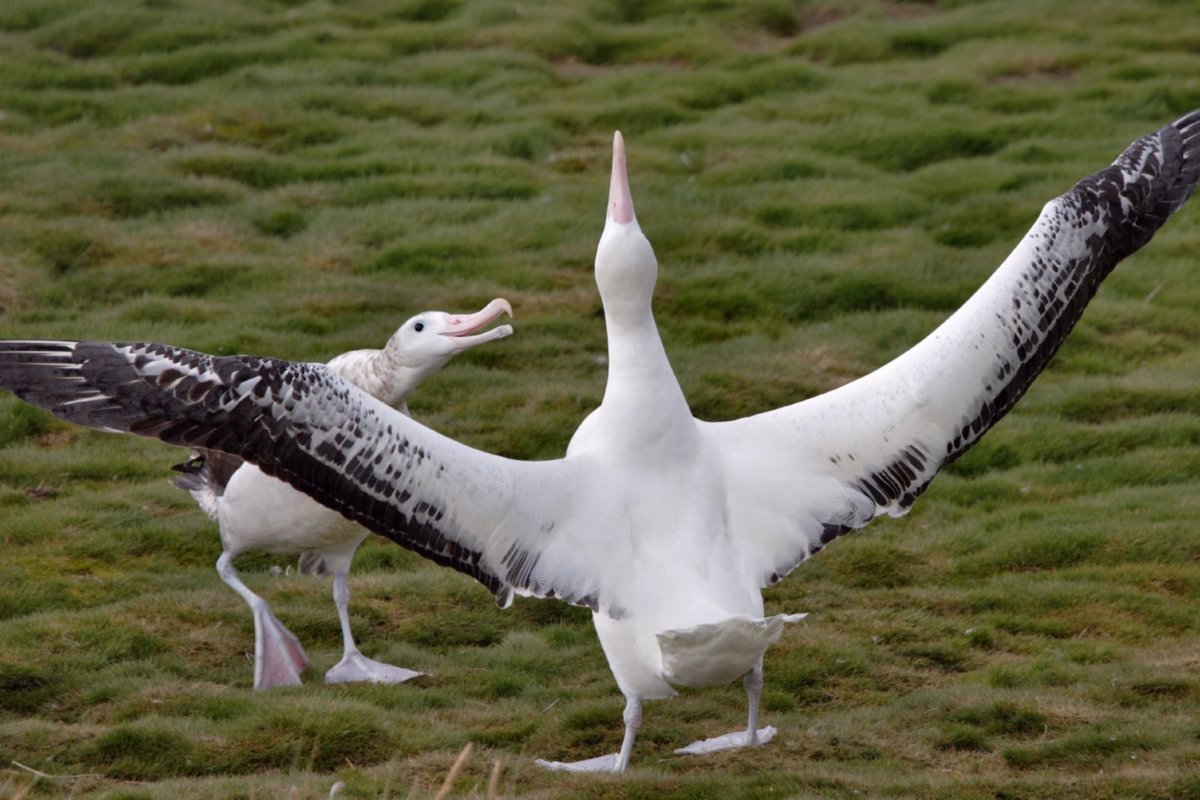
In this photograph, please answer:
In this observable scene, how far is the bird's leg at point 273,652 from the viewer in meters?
7.12

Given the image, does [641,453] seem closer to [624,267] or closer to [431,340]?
[624,267]

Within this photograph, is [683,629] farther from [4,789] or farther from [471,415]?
[471,415]

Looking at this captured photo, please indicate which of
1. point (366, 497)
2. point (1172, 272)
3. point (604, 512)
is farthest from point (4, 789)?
point (1172, 272)

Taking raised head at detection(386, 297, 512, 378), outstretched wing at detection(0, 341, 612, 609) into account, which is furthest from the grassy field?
raised head at detection(386, 297, 512, 378)

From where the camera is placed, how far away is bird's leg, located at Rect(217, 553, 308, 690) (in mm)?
7117

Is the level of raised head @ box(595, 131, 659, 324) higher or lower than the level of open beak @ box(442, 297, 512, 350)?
higher

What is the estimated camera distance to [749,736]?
646 centimetres

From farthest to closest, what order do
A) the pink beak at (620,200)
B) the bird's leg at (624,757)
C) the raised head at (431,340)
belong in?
1. the raised head at (431,340)
2. the pink beak at (620,200)
3. the bird's leg at (624,757)

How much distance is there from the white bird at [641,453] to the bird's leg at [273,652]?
1.31 m

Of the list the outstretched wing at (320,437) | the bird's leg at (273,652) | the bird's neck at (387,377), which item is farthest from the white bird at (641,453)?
the bird's leg at (273,652)

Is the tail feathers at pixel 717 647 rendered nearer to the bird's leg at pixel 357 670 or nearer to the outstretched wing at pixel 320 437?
the outstretched wing at pixel 320 437

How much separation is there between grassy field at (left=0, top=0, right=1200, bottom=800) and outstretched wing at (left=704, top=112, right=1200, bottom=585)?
88cm

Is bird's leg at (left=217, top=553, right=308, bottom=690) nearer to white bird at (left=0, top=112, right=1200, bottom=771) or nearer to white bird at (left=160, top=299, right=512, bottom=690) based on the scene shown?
white bird at (left=160, top=299, right=512, bottom=690)

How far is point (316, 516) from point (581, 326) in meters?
4.31
